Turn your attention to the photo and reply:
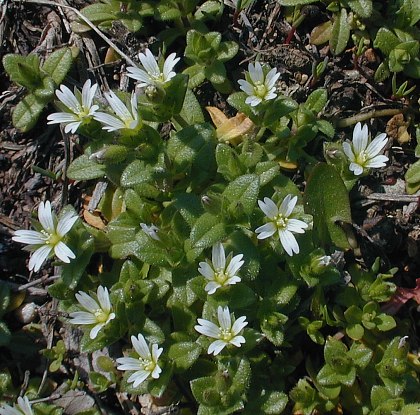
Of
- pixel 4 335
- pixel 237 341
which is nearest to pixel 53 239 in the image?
pixel 4 335

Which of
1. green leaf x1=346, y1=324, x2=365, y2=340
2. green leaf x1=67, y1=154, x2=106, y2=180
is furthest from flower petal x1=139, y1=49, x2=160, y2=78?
green leaf x1=346, y1=324, x2=365, y2=340

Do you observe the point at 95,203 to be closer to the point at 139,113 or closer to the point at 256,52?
the point at 139,113

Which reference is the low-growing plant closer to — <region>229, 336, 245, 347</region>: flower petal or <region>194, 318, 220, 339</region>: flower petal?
<region>194, 318, 220, 339</region>: flower petal

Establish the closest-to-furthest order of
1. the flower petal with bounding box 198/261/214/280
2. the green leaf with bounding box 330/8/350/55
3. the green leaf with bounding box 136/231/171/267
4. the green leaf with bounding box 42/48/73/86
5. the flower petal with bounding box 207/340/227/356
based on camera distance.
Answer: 1. the flower petal with bounding box 207/340/227/356
2. the flower petal with bounding box 198/261/214/280
3. the green leaf with bounding box 136/231/171/267
4. the green leaf with bounding box 42/48/73/86
5. the green leaf with bounding box 330/8/350/55

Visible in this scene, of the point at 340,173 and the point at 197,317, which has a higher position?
the point at 340,173

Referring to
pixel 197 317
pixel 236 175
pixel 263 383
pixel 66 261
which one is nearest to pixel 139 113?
pixel 236 175

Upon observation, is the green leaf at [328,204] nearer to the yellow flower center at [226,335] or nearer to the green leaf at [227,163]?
the green leaf at [227,163]

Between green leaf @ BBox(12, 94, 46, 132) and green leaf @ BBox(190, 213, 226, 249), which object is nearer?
green leaf @ BBox(190, 213, 226, 249)

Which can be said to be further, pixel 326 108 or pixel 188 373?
pixel 326 108
